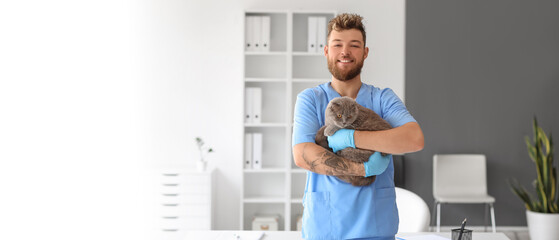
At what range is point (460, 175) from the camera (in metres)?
4.55

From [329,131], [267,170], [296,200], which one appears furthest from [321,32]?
[329,131]

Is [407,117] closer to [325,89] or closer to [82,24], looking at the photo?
[325,89]

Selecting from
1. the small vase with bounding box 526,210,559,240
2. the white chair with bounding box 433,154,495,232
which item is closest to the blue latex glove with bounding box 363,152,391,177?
the white chair with bounding box 433,154,495,232

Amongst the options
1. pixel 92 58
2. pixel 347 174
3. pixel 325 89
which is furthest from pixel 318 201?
pixel 92 58

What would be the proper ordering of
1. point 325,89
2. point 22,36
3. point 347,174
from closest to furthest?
point 347,174 < point 325,89 < point 22,36

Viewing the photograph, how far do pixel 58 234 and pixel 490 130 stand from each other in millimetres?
4155

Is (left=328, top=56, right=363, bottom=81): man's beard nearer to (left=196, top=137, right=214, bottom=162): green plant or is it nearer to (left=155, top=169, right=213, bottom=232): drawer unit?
(left=155, top=169, right=213, bottom=232): drawer unit

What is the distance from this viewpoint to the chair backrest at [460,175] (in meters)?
4.53

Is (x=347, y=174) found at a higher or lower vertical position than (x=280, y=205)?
higher

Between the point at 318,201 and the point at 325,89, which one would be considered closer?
the point at 318,201

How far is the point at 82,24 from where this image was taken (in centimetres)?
454

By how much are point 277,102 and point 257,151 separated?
56 cm

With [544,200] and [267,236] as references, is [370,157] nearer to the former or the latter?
[267,236]

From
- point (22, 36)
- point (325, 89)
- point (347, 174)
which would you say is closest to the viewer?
point (347, 174)
